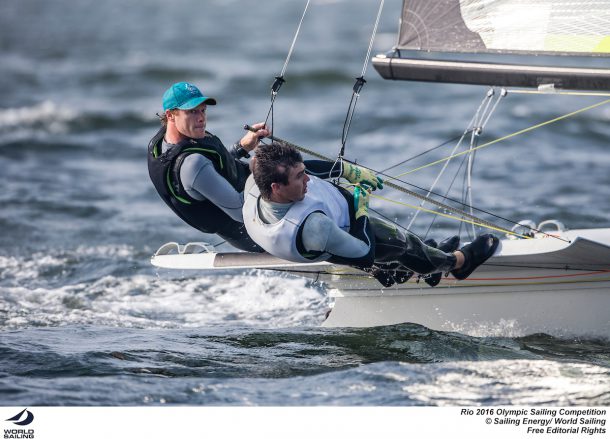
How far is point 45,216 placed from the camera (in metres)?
8.70

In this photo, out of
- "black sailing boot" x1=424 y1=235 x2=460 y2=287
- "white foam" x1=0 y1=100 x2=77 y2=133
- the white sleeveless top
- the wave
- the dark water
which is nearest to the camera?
the white sleeveless top

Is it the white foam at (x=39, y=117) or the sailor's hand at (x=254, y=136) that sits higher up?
the white foam at (x=39, y=117)

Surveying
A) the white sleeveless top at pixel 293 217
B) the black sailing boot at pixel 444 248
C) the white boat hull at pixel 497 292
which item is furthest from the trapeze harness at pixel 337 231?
the white boat hull at pixel 497 292

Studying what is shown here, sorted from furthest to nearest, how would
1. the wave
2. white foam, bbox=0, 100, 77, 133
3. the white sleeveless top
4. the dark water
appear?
white foam, bbox=0, 100, 77, 133 → the wave → the dark water → the white sleeveless top

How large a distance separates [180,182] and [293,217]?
702mm

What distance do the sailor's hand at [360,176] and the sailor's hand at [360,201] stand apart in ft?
0.30

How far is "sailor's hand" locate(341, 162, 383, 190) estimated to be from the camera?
4738 millimetres

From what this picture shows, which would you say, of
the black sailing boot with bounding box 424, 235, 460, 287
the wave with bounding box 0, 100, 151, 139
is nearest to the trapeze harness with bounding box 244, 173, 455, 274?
the black sailing boot with bounding box 424, 235, 460, 287

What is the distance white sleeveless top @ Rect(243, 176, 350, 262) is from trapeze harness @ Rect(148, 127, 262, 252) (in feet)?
0.96

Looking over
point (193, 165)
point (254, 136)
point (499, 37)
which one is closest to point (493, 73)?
point (499, 37)

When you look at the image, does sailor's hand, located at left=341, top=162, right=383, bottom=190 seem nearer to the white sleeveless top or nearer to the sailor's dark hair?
the white sleeveless top

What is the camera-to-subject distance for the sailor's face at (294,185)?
418 centimetres
